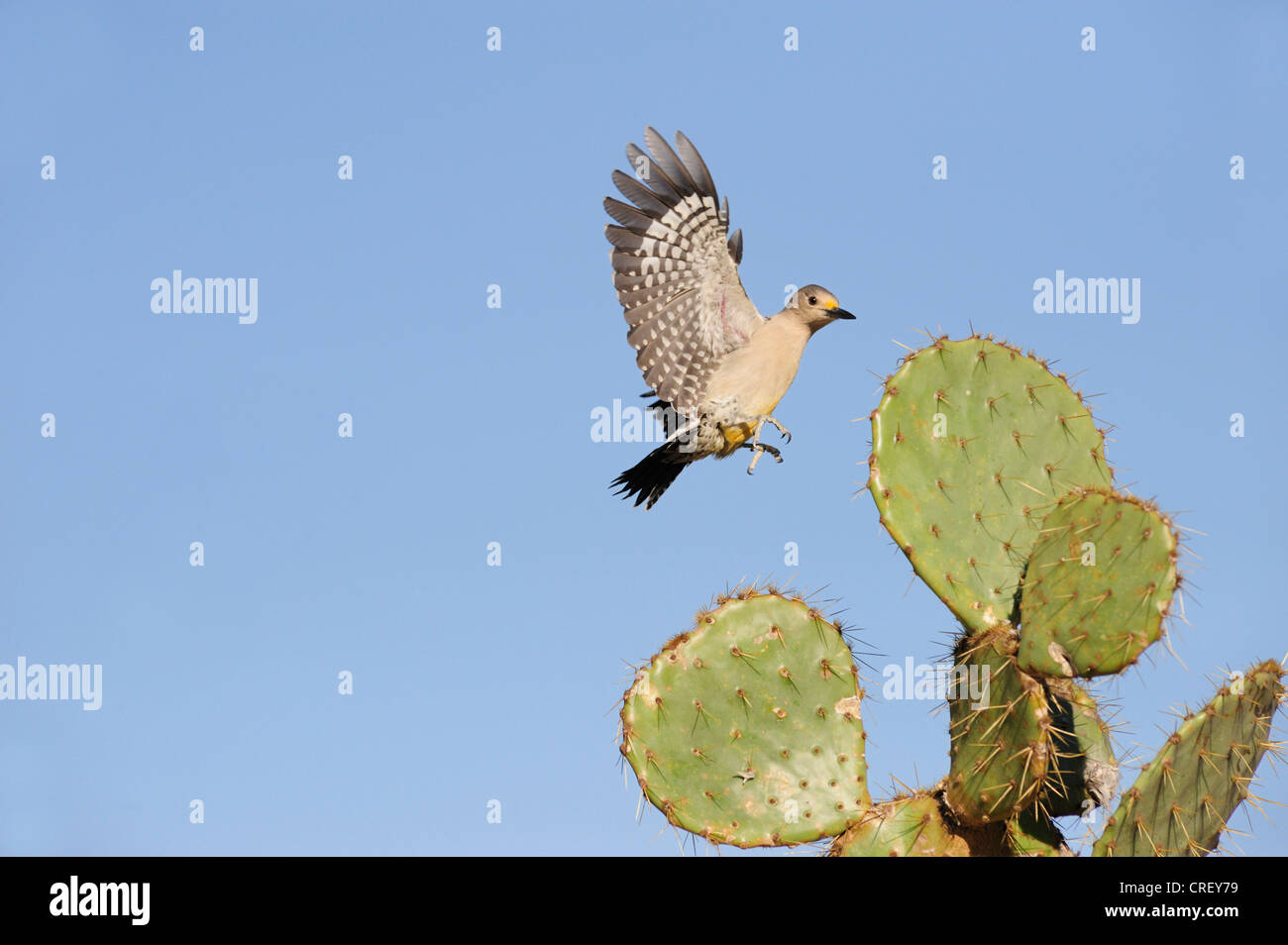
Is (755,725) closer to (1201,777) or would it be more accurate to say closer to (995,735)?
(995,735)

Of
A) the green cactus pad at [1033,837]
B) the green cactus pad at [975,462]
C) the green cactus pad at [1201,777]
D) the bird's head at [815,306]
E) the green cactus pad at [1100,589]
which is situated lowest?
the green cactus pad at [1033,837]

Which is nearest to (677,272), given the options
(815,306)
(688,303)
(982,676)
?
(688,303)

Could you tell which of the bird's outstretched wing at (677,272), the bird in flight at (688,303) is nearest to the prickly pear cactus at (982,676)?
the bird in flight at (688,303)

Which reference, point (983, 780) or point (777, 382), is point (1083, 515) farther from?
point (777, 382)

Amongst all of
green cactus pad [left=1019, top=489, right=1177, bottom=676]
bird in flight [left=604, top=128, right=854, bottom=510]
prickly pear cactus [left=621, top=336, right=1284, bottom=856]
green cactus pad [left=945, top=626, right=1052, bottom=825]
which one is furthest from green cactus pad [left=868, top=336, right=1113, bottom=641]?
bird in flight [left=604, top=128, right=854, bottom=510]

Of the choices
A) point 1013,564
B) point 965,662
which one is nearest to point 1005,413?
point 1013,564

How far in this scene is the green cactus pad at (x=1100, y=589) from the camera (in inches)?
120

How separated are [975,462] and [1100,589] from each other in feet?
2.26

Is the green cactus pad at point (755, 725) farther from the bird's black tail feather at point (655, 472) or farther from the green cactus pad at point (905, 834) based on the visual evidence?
the bird's black tail feather at point (655, 472)

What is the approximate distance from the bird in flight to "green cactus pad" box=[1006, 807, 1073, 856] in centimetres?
217

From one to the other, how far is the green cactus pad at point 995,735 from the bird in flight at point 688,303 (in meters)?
2.04

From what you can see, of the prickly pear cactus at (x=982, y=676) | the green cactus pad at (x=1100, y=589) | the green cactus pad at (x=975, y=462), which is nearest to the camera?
the green cactus pad at (x=1100, y=589)

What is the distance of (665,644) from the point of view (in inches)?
135
